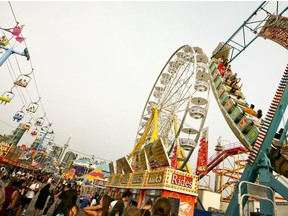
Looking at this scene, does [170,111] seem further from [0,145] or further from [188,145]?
[0,145]

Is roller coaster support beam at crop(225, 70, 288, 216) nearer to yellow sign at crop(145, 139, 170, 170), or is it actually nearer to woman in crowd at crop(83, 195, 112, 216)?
woman in crowd at crop(83, 195, 112, 216)

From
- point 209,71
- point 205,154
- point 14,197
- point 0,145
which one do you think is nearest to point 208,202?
point 205,154

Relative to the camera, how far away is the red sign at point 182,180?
33.1 feet

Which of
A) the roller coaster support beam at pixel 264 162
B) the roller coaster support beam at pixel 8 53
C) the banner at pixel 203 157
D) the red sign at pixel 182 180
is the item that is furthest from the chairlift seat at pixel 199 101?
the roller coaster support beam at pixel 8 53

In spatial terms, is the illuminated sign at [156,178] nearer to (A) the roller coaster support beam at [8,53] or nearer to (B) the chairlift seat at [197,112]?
(B) the chairlift seat at [197,112]

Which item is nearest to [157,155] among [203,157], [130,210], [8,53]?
[203,157]

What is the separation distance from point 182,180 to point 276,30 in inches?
309

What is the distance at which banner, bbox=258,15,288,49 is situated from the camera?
8.33m

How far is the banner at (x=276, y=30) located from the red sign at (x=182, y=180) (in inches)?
279

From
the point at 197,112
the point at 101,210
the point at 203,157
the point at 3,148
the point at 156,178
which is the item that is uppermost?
the point at 197,112

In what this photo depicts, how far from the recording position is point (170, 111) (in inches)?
669

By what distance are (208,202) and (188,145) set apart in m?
8.09

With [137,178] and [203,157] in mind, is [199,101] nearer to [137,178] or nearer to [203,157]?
[137,178]

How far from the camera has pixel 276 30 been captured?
8930 mm
